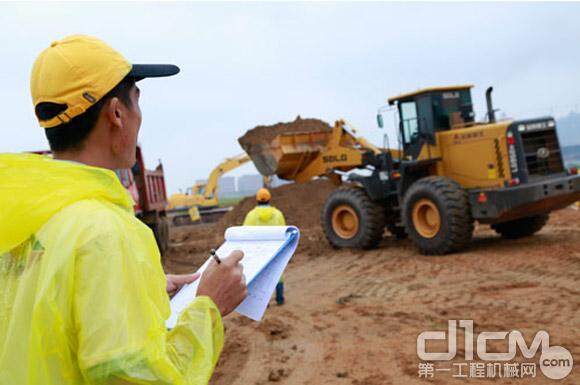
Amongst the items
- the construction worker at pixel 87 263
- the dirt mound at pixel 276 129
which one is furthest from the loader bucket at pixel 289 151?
the construction worker at pixel 87 263

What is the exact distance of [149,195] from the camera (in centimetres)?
1448

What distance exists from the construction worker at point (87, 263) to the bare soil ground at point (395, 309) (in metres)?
3.84

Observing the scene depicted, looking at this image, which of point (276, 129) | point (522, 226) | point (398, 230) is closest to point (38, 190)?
point (522, 226)

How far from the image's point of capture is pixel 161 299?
1446mm

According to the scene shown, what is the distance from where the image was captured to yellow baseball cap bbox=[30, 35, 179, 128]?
1505 mm

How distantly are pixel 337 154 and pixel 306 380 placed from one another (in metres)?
9.34

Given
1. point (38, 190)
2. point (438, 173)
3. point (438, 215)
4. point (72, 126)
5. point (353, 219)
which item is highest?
point (72, 126)

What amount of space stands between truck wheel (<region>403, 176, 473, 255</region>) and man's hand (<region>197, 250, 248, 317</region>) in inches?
370

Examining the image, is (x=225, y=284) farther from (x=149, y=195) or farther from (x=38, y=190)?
(x=149, y=195)

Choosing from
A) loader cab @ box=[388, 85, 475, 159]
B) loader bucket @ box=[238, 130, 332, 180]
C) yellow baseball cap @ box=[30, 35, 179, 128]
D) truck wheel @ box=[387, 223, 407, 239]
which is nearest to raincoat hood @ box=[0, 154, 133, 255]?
yellow baseball cap @ box=[30, 35, 179, 128]

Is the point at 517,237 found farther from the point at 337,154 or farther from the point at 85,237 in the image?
the point at 85,237

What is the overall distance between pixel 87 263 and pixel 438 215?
10.1 metres

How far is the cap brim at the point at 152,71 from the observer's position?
1.67 metres

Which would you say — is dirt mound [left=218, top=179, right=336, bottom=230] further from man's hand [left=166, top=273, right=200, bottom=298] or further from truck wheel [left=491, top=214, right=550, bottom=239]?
man's hand [left=166, top=273, right=200, bottom=298]
